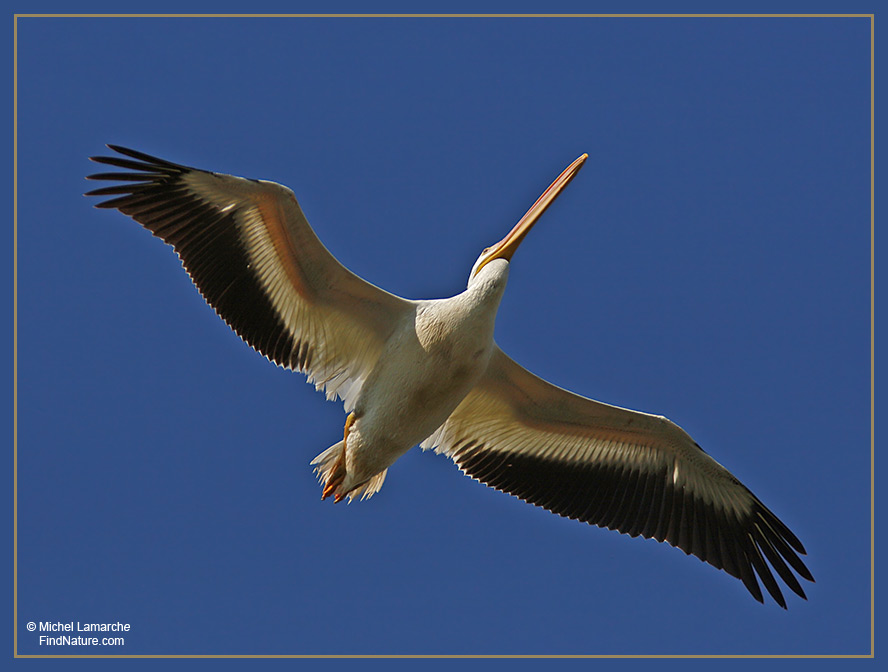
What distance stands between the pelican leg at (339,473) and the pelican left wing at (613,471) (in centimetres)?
110

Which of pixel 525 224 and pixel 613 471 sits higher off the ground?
pixel 525 224

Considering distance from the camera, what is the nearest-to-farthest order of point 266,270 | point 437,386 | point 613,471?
point 437,386
point 266,270
point 613,471

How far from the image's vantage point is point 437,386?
9.30 m

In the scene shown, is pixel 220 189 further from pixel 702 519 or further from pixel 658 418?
pixel 702 519

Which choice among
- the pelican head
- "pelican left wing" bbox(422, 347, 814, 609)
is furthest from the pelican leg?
the pelican head

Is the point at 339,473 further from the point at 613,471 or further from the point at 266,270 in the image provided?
the point at 613,471

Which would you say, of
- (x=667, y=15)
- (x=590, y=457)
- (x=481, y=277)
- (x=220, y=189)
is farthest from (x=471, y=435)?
(x=667, y=15)

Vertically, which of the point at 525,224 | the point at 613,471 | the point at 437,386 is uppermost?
the point at 525,224

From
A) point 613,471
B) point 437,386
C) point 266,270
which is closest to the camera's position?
point 437,386

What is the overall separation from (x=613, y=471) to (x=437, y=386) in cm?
222

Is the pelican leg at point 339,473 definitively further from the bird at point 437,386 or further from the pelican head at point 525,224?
the pelican head at point 525,224

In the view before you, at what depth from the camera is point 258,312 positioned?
9.85 meters

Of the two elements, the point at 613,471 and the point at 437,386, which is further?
the point at 613,471

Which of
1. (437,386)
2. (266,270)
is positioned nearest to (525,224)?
(437,386)
